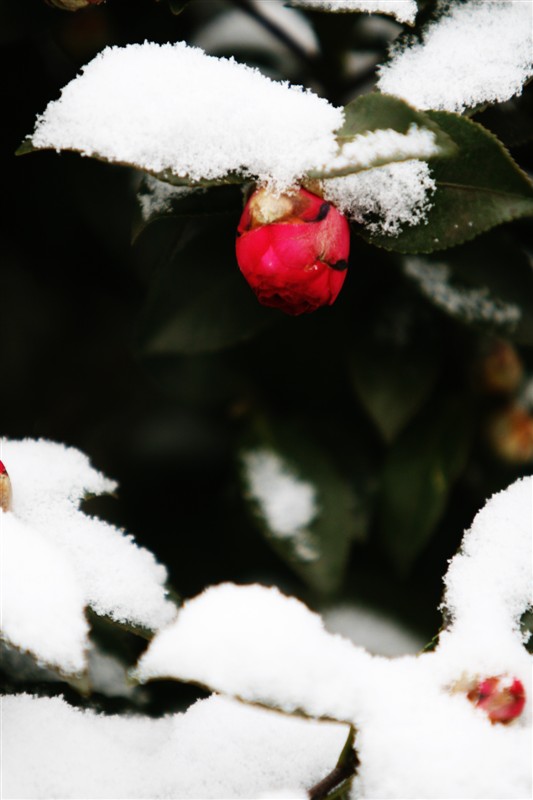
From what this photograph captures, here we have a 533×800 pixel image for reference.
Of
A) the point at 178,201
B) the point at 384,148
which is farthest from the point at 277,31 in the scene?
the point at 384,148

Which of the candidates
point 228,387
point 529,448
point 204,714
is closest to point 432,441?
point 529,448

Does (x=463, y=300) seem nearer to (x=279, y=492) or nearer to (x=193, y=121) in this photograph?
(x=279, y=492)

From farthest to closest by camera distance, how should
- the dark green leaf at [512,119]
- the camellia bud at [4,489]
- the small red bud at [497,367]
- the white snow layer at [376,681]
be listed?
the small red bud at [497,367] < the dark green leaf at [512,119] < the camellia bud at [4,489] < the white snow layer at [376,681]

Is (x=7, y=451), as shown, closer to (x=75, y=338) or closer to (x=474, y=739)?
(x=474, y=739)

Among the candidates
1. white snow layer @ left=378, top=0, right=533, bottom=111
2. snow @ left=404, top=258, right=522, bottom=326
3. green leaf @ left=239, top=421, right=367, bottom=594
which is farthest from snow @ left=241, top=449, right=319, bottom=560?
white snow layer @ left=378, top=0, right=533, bottom=111

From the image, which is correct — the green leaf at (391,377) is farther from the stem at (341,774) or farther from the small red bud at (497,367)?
the stem at (341,774)

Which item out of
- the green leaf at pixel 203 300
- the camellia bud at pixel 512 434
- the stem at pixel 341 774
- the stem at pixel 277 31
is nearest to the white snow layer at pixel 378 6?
the green leaf at pixel 203 300

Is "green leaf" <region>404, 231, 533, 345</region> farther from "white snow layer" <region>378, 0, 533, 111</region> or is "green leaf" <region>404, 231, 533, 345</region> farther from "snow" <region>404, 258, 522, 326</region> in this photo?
"white snow layer" <region>378, 0, 533, 111</region>
